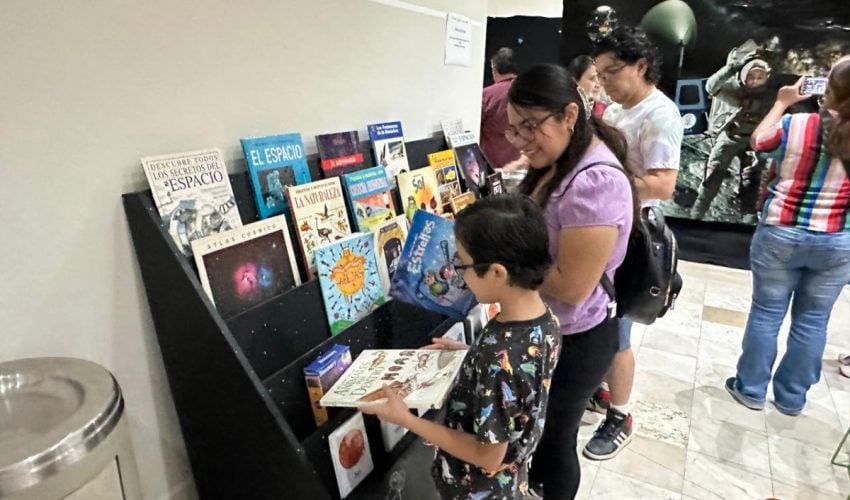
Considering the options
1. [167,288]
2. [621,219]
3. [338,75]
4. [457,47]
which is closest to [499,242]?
[621,219]

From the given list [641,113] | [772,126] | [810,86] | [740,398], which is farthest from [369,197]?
[810,86]

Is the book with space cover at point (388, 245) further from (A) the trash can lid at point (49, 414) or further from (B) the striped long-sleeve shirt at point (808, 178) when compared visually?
(B) the striped long-sleeve shirt at point (808, 178)

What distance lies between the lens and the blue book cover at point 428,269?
129 centimetres

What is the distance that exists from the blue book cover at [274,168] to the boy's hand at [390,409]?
486mm

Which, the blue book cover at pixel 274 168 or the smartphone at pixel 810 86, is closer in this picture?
the blue book cover at pixel 274 168

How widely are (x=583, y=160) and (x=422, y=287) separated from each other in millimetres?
493

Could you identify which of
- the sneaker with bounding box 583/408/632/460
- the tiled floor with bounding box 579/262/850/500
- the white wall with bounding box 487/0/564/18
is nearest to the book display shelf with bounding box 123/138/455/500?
the sneaker with bounding box 583/408/632/460

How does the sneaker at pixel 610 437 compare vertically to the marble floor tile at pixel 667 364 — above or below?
above

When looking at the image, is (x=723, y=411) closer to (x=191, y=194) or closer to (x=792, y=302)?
(x=792, y=302)

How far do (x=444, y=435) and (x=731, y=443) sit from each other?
1.85 m

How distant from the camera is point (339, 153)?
1365mm

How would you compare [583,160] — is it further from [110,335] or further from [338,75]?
[110,335]

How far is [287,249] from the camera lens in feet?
3.79

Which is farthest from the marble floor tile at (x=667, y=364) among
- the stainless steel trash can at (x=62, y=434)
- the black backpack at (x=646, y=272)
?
the stainless steel trash can at (x=62, y=434)
